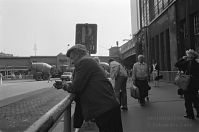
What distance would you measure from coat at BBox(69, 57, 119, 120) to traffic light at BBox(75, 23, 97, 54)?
4.73 m

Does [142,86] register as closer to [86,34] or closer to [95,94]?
[86,34]

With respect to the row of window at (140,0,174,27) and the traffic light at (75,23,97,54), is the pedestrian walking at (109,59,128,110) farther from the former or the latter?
the row of window at (140,0,174,27)

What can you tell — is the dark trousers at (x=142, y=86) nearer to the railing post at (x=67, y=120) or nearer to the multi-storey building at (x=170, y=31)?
the railing post at (x=67, y=120)

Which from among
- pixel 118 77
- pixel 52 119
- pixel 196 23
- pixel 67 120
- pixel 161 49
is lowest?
pixel 67 120

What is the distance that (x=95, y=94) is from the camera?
140 inches

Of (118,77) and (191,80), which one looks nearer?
(191,80)

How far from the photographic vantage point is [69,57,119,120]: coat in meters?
3.52

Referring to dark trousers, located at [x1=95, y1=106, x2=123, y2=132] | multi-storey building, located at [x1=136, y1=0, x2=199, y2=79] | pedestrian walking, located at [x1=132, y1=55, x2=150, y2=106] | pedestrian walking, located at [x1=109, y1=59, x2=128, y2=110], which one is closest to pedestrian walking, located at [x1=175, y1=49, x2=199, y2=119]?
pedestrian walking, located at [x1=109, y1=59, x2=128, y2=110]

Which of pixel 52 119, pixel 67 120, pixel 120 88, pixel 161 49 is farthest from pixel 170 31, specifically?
A: pixel 52 119

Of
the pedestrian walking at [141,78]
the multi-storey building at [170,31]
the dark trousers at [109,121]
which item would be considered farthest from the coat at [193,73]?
→ the multi-storey building at [170,31]

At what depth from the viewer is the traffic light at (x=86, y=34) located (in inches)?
329

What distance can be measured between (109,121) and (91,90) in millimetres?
403

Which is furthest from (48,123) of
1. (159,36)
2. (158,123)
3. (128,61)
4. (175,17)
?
(128,61)

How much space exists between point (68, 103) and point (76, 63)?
0.49m
